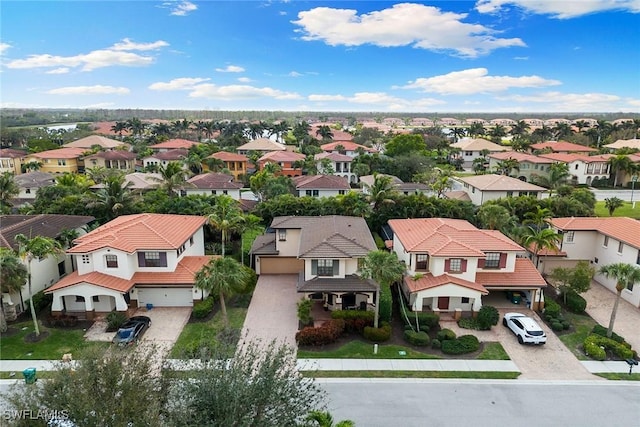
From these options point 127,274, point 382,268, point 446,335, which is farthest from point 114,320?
point 446,335

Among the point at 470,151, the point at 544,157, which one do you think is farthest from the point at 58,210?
the point at 470,151

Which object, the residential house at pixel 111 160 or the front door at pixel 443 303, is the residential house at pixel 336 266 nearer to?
the front door at pixel 443 303

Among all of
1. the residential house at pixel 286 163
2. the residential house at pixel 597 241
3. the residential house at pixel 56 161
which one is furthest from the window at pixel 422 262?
the residential house at pixel 56 161

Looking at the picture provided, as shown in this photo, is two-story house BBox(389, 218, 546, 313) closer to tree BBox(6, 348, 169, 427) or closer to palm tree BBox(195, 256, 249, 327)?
palm tree BBox(195, 256, 249, 327)

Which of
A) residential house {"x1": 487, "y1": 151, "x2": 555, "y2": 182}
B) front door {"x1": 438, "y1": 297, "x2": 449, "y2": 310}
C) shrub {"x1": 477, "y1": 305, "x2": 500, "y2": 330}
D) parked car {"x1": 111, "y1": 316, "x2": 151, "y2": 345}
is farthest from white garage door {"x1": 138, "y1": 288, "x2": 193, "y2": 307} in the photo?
residential house {"x1": 487, "y1": 151, "x2": 555, "y2": 182}

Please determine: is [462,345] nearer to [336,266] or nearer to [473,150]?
[336,266]

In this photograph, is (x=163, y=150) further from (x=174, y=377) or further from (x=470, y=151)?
(x=174, y=377)

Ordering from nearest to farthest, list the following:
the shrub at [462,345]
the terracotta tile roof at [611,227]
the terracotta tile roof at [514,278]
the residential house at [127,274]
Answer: the shrub at [462,345] → the residential house at [127,274] → the terracotta tile roof at [514,278] → the terracotta tile roof at [611,227]
